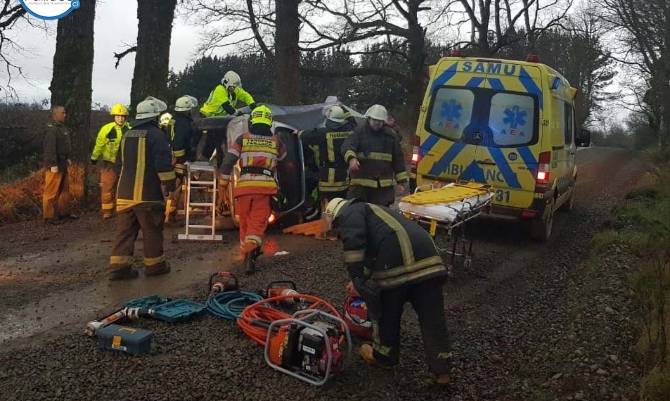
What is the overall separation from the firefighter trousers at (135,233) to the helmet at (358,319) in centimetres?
265

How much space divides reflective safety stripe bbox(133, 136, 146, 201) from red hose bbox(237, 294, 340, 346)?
7.42 ft

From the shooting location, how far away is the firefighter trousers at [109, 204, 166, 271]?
20.7 feet

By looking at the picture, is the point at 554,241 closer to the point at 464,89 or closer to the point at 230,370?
the point at 464,89

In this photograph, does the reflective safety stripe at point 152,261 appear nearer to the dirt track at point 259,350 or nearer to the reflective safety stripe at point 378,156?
the dirt track at point 259,350

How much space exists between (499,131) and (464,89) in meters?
0.78

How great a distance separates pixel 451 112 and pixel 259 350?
521 cm

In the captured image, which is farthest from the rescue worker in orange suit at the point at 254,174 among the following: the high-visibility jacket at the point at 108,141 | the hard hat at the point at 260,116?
the high-visibility jacket at the point at 108,141

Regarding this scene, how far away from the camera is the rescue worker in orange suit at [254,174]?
690 centimetres

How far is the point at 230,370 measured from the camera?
408 centimetres

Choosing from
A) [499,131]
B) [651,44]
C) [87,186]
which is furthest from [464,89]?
[651,44]

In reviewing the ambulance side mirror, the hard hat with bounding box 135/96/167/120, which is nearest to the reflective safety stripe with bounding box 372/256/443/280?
the hard hat with bounding box 135/96/167/120

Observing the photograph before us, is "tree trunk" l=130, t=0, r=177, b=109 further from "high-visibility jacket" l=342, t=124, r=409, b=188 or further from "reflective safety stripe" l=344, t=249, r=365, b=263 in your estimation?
"reflective safety stripe" l=344, t=249, r=365, b=263

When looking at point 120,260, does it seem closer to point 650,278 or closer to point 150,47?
point 650,278

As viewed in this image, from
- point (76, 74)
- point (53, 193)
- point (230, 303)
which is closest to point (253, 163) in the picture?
point (230, 303)
